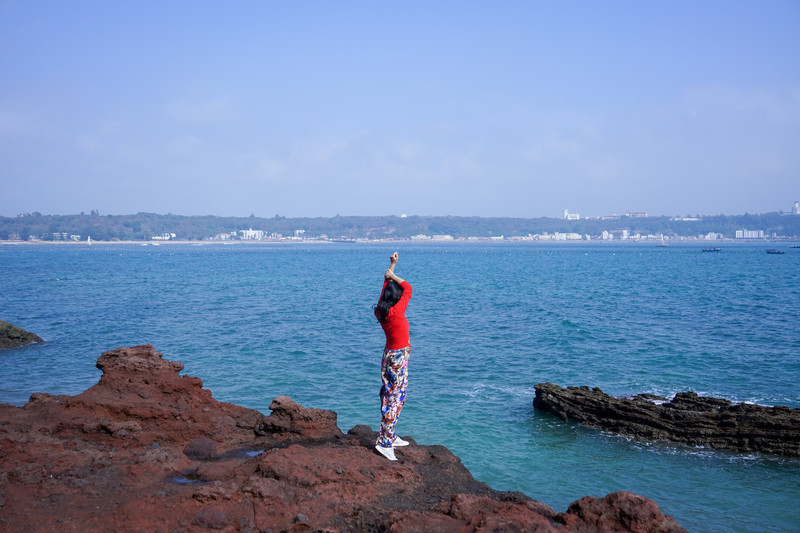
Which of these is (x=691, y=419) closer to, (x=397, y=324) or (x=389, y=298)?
(x=397, y=324)

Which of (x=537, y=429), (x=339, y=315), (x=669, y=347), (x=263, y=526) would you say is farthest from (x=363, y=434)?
(x=339, y=315)

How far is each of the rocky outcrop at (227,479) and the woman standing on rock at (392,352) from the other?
1.15 ft

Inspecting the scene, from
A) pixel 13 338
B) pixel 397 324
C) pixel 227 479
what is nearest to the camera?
pixel 227 479

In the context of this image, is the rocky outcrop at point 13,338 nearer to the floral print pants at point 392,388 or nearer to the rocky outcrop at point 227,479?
the rocky outcrop at point 227,479

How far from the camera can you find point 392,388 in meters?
7.28

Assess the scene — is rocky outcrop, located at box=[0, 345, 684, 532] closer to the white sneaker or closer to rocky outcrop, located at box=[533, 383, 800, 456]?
the white sneaker

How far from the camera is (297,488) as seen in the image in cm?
621

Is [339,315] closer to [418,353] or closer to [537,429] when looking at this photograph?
[418,353]

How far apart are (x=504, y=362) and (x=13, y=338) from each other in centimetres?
1886

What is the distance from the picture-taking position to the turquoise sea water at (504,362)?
10.3 meters

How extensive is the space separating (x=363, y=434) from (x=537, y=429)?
5.66 meters

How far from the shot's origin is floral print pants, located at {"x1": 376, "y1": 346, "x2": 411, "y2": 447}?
23.6 ft

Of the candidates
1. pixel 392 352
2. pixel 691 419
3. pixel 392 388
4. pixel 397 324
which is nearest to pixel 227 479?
pixel 392 388

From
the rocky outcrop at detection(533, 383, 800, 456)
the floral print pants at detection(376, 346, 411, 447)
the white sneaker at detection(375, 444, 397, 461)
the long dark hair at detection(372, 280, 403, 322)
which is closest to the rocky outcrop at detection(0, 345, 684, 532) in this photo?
the white sneaker at detection(375, 444, 397, 461)
